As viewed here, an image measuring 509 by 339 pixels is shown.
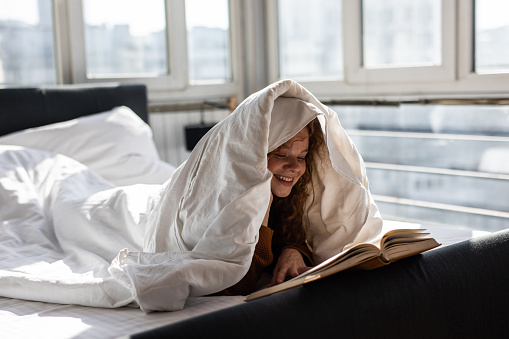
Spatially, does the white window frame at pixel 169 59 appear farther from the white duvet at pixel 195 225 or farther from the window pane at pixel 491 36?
the window pane at pixel 491 36

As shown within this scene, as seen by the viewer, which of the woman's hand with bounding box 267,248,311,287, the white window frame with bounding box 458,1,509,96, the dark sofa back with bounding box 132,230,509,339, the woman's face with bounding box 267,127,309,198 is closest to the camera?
the dark sofa back with bounding box 132,230,509,339

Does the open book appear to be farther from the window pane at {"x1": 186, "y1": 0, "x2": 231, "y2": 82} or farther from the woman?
the window pane at {"x1": 186, "y1": 0, "x2": 231, "y2": 82}

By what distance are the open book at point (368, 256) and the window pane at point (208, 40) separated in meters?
3.13

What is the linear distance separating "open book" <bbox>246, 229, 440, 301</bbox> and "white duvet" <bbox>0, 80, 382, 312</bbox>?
204 millimetres

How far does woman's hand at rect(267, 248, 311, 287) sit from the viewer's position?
1663 mm

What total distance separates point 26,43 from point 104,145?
37.3 inches

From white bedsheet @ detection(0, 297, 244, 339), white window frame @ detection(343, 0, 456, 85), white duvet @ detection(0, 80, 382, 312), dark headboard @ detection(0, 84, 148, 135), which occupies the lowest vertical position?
white bedsheet @ detection(0, 297, 244, 339)

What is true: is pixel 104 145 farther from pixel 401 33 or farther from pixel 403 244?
pixel 403 244

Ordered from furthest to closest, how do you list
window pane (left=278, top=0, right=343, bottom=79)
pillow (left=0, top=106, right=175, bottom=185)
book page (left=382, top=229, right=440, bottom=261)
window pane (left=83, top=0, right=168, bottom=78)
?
window pane (left=278, top=0, right=343, bottom=79) → window pane (left=83, top=0, right=168, bottom=78) → pillow (left=0, top=106, right=175, bottom=185) → book page (left=382, top=229, right=440, bottom=261)

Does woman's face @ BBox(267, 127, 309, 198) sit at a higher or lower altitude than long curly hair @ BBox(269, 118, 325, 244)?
higher

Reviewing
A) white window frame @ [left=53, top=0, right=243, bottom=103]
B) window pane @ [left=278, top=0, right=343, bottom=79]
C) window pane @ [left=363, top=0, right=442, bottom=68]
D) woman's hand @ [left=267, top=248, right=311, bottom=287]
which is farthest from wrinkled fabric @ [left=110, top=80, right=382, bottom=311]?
window pane @ [left=278, top=0, right=343, bottom=79]

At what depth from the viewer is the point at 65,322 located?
4.66ft

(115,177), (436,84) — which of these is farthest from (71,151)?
(436,84)

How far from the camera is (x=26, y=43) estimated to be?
3.56m
